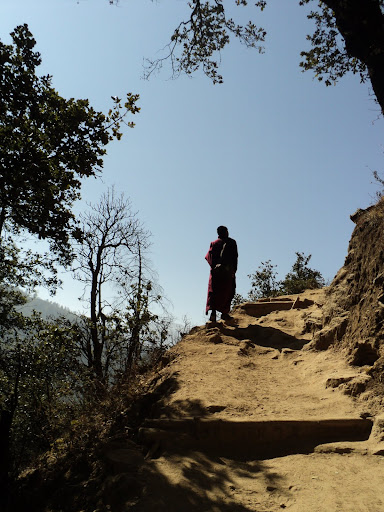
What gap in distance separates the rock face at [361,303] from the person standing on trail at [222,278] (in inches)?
103

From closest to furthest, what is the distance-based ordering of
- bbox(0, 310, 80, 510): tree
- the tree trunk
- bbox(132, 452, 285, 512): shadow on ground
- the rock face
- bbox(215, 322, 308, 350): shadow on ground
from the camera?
bbox(132, 452, 285, 512): shadow on ground
the tree trunk
the rock face
bbox(0, 310, 80, 510): tree
bbox(215, 322, 308, 350): shadow on ground

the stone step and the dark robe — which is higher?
the dark robe

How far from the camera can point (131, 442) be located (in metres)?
3.96

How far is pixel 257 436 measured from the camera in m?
3.77

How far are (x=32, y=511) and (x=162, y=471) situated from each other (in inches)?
54.2

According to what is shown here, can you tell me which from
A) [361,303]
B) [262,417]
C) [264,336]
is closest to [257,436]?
[262,417]

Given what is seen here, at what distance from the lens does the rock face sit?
15.6 ft

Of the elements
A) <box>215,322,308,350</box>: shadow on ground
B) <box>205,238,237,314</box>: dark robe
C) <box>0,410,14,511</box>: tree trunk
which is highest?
<box>205,238,237,314</box>: dark robe

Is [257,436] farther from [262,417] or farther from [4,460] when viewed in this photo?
[4,460]

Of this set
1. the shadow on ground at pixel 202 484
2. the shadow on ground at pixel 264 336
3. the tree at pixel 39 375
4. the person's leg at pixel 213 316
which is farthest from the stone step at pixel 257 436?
the person's leg at pixel 213 316

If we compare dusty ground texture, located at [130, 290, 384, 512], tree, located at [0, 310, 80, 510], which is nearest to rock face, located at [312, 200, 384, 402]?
dusty ground texture, located at [130, 290, 384, 512]

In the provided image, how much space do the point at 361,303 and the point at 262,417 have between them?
8.20 ft

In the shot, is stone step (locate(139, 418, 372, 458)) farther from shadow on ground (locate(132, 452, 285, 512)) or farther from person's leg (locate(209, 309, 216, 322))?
person's leg (locate(209, 309, 216, 322))

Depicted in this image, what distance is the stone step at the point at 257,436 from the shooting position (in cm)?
366
